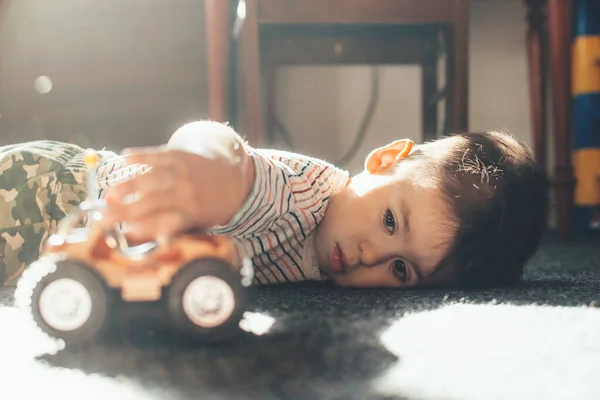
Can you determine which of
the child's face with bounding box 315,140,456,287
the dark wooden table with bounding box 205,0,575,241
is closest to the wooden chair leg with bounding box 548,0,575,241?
the dark wooden table with bounding box 205,0,575,241

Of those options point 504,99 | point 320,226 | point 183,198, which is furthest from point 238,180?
point 504,99

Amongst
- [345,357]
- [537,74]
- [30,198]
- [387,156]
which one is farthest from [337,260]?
[537,74]

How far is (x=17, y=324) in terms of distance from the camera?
0.54m

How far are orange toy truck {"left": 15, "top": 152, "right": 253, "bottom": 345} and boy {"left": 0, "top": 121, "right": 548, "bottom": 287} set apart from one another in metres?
0.23

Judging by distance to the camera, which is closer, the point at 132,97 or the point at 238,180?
the point at 238,180

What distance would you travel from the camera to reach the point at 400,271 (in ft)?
2.61

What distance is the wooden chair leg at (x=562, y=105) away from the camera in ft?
4.34

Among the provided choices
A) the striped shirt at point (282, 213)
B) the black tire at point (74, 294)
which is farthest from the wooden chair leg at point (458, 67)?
the black tire at point (74, 294)

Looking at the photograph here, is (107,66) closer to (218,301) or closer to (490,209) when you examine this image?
(490,209)

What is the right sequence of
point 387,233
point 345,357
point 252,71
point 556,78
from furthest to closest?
point 556,78, point 252,71, point 387,233, point 345,357

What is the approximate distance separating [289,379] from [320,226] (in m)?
0.45

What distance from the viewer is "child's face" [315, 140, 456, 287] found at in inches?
29.2

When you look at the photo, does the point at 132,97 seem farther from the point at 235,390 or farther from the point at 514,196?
the point at 235,390

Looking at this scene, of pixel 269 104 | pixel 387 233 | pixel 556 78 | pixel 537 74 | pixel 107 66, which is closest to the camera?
pixel 387 233
